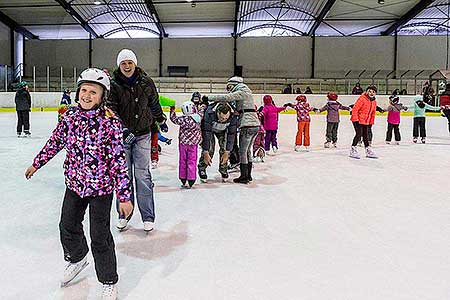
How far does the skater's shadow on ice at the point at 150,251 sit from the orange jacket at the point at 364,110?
183 inches

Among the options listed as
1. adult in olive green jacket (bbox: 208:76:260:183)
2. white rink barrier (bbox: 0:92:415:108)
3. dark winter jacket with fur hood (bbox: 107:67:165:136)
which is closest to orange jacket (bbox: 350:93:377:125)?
adult in olive green jacket (bbox: 208:76:260:183)

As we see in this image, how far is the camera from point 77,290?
2.26 m

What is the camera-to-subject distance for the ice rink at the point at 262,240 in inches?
91.3

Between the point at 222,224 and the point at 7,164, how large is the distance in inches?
158

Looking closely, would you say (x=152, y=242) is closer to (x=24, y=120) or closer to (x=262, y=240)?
(x=262, y=240)

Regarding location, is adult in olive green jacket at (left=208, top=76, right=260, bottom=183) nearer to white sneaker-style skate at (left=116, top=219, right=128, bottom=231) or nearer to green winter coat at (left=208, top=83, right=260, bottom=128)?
green winter coat at (left=208, top=83, right=260, bottom=128)

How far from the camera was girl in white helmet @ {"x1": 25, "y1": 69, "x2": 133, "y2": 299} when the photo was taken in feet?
6.79

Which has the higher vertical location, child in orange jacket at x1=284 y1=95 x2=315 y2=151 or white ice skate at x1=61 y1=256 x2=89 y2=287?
child in orange jacket at x1=284 y1=95 x2=315 y2=151

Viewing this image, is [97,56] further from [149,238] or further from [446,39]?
[149,238]

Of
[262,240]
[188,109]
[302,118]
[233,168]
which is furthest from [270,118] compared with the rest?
[262,240]

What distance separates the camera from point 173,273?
2504 millimetres

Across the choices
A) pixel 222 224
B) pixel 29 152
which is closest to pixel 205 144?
pixel 222 224

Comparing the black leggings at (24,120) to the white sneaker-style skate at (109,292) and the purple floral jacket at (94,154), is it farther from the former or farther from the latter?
the white sneaker-style skate at (109,292)

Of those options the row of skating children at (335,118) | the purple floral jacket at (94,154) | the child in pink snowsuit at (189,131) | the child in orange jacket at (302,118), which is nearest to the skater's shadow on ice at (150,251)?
the purple floral jacket at (94,154)
